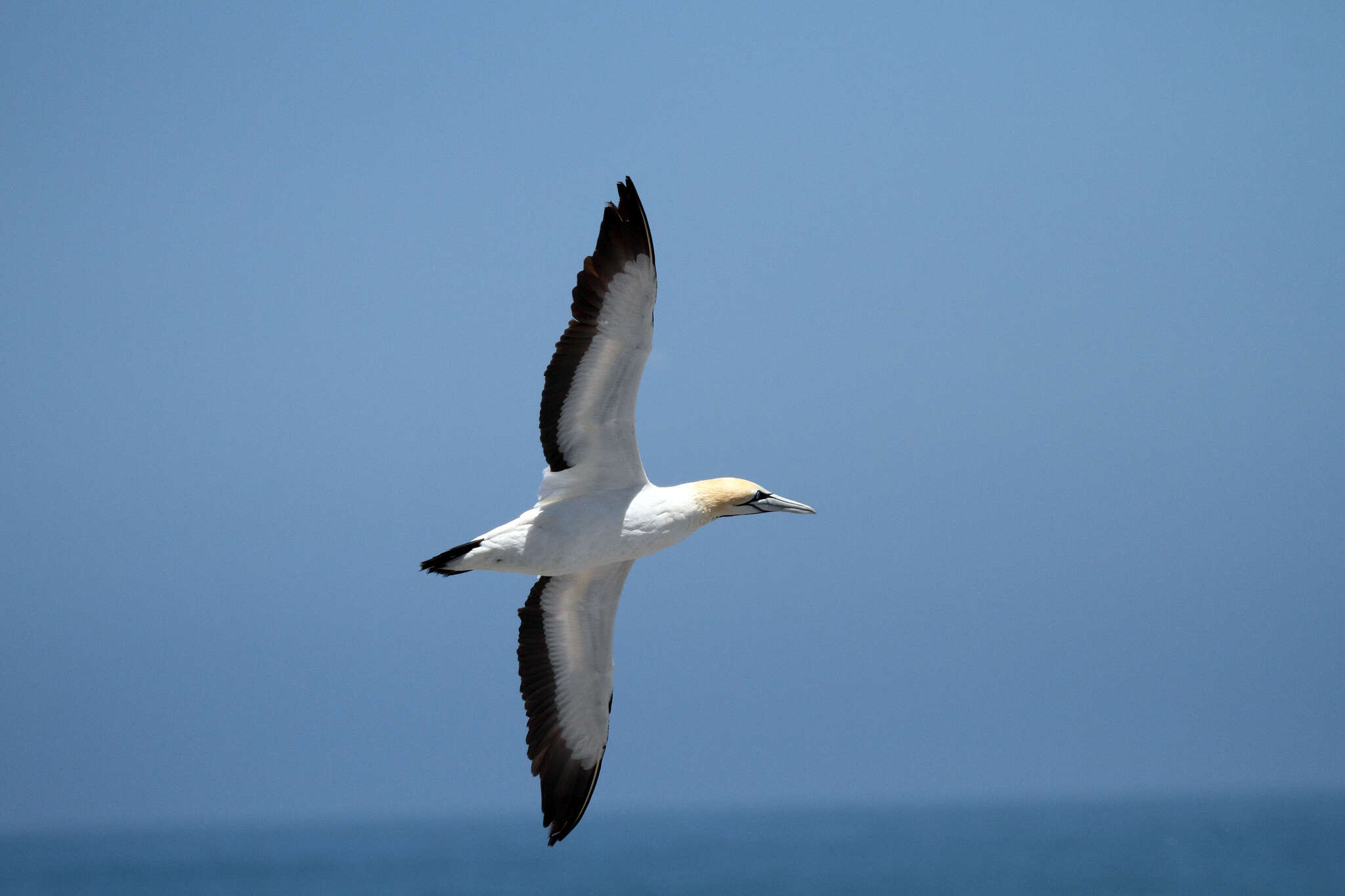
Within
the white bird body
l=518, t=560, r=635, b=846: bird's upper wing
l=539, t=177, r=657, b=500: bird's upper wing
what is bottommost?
l=518, t=560, r=635, b=846: bird's upper wing

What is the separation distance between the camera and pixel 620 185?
10.1 meters

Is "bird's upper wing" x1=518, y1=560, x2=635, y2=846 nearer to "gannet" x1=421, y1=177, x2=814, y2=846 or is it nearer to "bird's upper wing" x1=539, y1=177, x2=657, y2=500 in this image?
"gannet" x1=421, y1=177, x2=814, y2=846

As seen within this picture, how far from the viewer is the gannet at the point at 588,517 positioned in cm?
1012

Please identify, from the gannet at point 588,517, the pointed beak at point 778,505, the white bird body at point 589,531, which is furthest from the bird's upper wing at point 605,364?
the pointed beak at point 778,505

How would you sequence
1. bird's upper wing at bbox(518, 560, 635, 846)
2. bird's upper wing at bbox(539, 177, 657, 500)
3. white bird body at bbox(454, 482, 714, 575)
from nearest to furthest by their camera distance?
bird's upper wing at bbox(539, 177, 657, 500), white bird body at bbox(454, 482, 714, 575), bird's upper wing at bbox(518, 560, 635, 846)

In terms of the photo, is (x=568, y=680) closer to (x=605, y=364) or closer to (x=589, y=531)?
(x=589, y=531)

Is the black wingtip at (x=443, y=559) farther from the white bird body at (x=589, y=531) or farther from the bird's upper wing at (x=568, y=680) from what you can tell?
the bird's upper wing at (x=568, y=680)

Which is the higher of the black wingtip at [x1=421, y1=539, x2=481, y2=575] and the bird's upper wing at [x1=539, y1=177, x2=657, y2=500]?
the bird's upper wing at [x1=539, y1=177, x2=657, y2=500]

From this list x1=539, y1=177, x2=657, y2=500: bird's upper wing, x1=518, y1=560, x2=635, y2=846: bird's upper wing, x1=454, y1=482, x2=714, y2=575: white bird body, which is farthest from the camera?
x1=518, y1=560, x2=635, y2=846: bird's upper wing

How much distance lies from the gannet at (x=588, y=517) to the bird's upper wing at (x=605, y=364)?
10 millimetres

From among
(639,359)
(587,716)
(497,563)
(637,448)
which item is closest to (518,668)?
(587,716)

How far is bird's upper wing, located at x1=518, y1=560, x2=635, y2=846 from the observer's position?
11781 mm

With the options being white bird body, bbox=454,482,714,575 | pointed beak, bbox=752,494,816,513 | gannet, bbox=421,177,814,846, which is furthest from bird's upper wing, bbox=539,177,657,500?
pointed beak, bbox=752,494,816,513

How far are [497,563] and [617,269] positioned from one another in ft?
8.42
